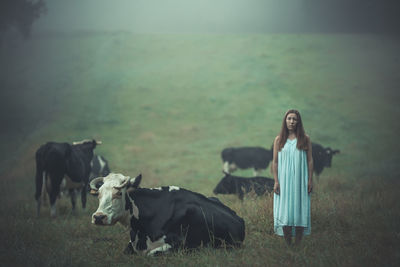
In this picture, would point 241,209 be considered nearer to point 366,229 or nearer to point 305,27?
point 366,229

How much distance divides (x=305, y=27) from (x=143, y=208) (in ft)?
114

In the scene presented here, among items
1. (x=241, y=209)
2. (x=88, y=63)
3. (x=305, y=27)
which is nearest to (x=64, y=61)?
(x=88, y=63)

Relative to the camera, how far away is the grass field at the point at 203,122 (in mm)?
5586

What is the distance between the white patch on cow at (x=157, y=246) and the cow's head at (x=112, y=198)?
1.60 ft

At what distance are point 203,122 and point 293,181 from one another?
21.9 meters

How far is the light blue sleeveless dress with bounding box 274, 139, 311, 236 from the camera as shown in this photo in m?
5.14

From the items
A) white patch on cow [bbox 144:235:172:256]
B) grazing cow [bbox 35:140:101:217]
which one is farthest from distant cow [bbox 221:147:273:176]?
white patch on cow [bbox 144:235:172:256]

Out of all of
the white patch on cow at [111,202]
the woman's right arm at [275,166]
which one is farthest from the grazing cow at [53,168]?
the woman's right arm at [275,166]

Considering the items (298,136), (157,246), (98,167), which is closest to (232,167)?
(98,167)

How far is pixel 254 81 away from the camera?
32844 mm

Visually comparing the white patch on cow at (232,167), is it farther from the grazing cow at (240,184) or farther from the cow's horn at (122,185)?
the cow's horn at (122,185)

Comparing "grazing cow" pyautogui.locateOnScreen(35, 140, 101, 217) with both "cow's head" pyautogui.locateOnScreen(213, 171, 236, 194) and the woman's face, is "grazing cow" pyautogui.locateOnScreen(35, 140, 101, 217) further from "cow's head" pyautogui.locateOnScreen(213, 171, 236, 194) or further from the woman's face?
the woman's face

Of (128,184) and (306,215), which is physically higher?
(128,184)

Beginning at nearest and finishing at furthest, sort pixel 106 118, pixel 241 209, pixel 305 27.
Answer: pixel 241 209 < pixel 106 118 < pixel 305 27
